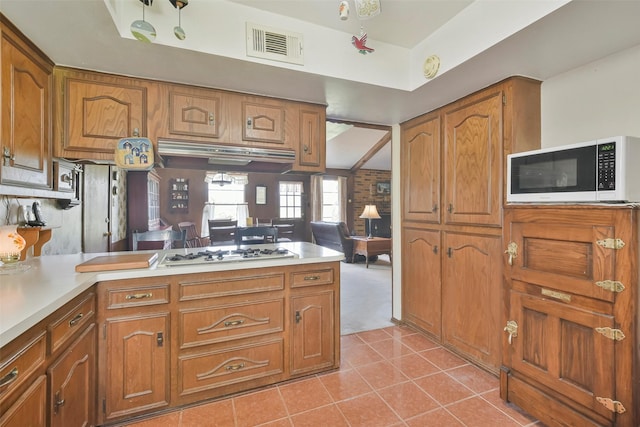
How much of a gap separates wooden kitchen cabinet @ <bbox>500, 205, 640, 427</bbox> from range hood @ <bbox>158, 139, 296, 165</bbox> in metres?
1.59

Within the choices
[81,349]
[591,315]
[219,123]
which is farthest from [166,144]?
[591,315]

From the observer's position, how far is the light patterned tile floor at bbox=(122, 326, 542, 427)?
1666mm

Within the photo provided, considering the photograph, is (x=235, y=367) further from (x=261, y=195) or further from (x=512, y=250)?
(x=261, y=195)

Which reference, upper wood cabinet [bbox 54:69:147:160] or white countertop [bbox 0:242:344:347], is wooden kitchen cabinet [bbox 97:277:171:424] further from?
upper wood cabinet [bbox 54:69:147:160]

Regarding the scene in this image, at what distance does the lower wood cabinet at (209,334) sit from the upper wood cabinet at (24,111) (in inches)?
28.1

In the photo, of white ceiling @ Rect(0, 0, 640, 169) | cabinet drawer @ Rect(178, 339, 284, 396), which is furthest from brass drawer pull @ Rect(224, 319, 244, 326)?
white ceiling @ Rect(0, 0, 640, 169)

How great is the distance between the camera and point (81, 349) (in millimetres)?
1387

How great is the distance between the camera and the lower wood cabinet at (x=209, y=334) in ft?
5.36

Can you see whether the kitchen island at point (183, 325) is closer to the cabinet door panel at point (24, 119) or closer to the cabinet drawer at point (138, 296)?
the cabinet drawer at point (138, 296)

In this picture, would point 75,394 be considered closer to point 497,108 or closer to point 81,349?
point 81,349

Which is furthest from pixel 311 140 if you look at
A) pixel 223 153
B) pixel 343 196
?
pixel 343 196

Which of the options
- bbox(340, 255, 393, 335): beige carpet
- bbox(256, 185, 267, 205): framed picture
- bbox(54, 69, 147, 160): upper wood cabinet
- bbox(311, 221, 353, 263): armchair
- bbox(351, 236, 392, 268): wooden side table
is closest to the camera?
bbox(54, 69, 147, 160): upper wood cabinet

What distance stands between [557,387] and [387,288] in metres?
2.98

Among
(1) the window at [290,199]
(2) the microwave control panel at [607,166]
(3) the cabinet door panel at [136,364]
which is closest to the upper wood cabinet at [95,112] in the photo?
(3) the cabinet door panel at [136,364]
